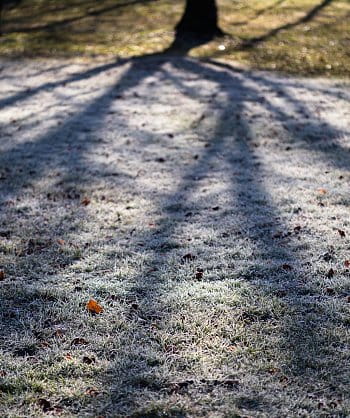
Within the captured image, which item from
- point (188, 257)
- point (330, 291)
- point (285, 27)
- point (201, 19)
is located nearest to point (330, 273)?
point (330, 291)

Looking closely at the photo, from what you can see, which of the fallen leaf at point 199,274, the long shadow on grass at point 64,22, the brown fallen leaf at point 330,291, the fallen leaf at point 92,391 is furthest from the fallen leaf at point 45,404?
the long shadow on grass at point 64,22

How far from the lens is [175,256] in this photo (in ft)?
16.0

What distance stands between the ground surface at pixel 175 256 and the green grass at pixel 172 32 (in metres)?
2.94

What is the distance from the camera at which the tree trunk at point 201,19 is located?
1375cm

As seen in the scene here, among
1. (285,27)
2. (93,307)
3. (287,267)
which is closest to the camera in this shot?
(93,307)

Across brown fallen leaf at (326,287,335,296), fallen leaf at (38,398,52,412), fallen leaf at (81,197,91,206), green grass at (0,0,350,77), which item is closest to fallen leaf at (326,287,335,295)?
brown fallen leaf at (326,287,335,296)

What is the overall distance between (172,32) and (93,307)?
11181 mm

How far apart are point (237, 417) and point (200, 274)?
160cm

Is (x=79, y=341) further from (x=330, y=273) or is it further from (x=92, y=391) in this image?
(x=330, y=273)

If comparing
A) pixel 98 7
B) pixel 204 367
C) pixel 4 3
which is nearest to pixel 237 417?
pixel 204 367

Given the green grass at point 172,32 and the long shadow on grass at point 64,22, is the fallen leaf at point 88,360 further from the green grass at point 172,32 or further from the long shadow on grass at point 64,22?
the long shadow on grass at point 64,22

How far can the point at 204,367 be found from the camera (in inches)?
137

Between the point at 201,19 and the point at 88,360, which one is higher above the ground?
the point at 201,19

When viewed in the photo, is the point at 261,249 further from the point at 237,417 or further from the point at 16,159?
the point at 16,159
